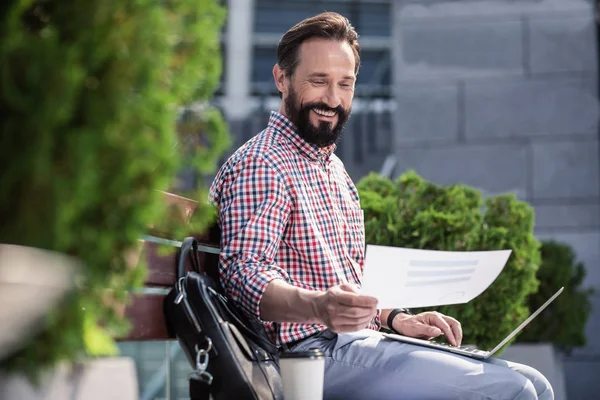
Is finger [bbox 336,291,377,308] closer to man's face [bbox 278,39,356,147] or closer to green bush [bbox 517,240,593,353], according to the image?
man's face [bbox 278,39,356,147]

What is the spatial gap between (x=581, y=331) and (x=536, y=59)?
8.34ft

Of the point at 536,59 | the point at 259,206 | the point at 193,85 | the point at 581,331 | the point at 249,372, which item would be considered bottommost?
Result: the point at 581,331

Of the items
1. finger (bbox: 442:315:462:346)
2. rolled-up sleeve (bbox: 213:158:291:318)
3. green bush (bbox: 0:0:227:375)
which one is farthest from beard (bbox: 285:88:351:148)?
green bush (bbox: 0:0:227:375)

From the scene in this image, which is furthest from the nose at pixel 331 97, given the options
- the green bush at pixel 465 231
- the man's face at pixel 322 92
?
the green bush at pixel 465 231

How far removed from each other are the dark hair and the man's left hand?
2.86 feet

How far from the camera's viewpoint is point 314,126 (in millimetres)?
2814

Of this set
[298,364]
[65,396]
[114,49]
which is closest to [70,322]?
[65,396]

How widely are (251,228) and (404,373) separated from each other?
55 cm

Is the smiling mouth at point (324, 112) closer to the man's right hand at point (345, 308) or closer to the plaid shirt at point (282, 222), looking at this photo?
the plaid shirt at point (282, 222)

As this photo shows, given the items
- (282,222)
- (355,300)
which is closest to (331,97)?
(282,222)

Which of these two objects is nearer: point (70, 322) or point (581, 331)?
point (70, 322)

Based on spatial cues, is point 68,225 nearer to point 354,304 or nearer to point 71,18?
point 71,18

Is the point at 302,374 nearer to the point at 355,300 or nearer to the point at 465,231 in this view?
the point at 355,300

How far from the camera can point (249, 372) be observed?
2195 millimetres
